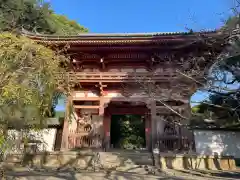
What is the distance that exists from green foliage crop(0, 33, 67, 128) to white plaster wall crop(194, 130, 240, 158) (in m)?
10.5

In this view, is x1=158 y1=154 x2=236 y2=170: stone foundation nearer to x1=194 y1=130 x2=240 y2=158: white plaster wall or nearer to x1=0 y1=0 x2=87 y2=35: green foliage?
x1=194 y1=130 x2=240 y2=158: white plaster wall

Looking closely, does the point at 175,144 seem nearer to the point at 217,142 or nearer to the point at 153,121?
the point at 153,121

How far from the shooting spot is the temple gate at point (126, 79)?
34.2 feet

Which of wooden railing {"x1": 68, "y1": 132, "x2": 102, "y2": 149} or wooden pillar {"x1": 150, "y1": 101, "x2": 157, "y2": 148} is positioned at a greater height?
wooden pillar {"x1": 150, "y1": 101, "x2": 157, "y2": 148}

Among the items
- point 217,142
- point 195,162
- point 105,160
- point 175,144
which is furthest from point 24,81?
point 217,142

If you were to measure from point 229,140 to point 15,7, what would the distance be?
69.4 feet

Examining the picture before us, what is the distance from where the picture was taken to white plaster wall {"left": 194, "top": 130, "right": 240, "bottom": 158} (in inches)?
520

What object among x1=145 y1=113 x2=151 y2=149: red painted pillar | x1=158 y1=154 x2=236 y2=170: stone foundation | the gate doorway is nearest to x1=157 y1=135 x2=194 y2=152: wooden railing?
x1=158 y1=154 x2=236 y2=170: stone foundation

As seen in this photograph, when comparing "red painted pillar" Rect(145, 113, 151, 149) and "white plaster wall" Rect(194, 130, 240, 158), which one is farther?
"white plaster wall" Rect(194, 130, 240, 158)

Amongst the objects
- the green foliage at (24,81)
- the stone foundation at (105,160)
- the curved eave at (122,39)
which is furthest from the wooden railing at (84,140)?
the green foliage at (24,81)

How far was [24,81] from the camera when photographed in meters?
4.76

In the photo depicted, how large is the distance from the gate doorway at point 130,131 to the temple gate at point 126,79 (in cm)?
874

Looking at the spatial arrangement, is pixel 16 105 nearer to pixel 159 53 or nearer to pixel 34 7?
pixel 159 53

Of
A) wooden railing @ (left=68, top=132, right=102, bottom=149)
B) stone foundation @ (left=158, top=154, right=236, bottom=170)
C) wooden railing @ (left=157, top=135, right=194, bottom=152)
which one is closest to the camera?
stone foundation @ (left=158, top=154, right=236, bottom=170)
